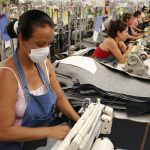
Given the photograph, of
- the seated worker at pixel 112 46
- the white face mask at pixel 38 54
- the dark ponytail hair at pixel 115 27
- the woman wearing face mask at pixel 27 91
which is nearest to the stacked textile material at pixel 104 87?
the woman wearing face mask at pixel 27 91

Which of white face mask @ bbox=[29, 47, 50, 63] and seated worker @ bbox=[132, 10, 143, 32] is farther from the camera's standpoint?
seated worker @ bbox=[132, 10, 143, 32]

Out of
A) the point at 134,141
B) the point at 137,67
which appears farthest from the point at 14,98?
the point at 137,67

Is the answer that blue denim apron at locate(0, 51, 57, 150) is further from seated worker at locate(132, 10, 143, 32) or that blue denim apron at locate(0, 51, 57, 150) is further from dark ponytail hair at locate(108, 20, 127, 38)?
seated worker at locate(132, 10, 143, 32)

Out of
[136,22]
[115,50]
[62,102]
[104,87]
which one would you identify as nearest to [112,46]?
[115,50]

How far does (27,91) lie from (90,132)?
1.39ft

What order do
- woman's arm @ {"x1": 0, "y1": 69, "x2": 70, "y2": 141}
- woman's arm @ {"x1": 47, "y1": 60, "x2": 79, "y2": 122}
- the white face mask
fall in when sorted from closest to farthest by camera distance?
woman's arm @ {"x1": 0, "y1": 69, "x2": 70, "y2": 141} → the white face mask → woman's arm @ {"x1": 47, "y1": 60, "x2": 79, "y2": 122}

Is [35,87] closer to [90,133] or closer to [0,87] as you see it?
[0,87]

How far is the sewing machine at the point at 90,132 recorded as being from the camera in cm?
89

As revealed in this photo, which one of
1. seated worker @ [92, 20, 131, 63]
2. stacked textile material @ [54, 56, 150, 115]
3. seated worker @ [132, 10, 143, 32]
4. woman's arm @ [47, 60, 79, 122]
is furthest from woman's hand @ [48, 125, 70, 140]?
seated worker @ [132, 10, 143, 32]

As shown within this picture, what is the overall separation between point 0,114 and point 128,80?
87 cm

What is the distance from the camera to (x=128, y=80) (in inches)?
68.9

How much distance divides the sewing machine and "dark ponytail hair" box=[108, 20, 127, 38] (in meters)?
2.43

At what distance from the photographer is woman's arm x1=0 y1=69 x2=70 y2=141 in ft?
3.95

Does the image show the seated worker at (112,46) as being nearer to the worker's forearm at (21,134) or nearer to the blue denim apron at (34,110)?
the blue denim apron at (34,110)
